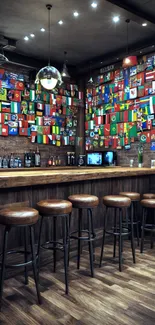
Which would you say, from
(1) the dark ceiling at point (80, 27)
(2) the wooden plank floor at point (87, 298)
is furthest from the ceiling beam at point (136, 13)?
(2) the wooden plank floor at point (87, 298)

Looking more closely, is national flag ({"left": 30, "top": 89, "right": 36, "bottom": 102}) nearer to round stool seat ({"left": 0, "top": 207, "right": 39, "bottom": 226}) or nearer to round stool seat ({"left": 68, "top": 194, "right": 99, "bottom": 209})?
round stool seat ({"left": 68, "top": 194, "right": 99, "bottom": 209})

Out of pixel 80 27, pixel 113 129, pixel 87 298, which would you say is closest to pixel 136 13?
pixel 80 27

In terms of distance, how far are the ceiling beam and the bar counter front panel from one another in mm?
2386

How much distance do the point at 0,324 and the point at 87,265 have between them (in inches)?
49.4

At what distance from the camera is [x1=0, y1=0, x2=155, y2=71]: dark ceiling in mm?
3864

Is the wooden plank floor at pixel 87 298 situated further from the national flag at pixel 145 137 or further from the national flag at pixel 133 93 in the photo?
the national flag at pixel 133 93

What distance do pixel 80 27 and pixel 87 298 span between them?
4174mm

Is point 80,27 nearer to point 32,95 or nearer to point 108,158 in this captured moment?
point 32,95

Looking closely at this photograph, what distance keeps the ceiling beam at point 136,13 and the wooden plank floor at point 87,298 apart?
354cm

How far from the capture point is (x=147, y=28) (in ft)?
14.9

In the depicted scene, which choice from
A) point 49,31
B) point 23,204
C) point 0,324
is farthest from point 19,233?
→ point 49,31

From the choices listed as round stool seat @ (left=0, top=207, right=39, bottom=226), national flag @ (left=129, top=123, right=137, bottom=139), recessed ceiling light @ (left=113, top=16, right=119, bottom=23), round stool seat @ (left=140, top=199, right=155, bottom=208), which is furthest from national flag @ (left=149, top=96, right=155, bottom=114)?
round stool seat @ (left=0, top=207, right=39, bottom=226)

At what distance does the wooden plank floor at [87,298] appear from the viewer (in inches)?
76.6

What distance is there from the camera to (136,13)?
4008 mm
